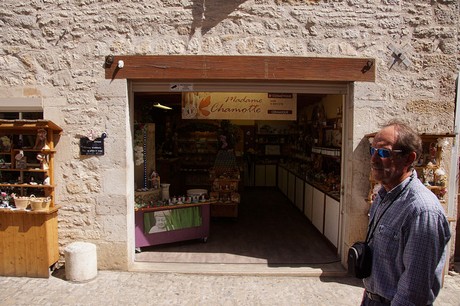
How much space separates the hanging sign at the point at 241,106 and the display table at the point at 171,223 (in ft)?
5.59

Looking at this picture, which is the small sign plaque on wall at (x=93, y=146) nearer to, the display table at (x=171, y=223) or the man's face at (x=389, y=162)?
the display table at (x=171, y=223)

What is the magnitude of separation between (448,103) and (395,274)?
375cm

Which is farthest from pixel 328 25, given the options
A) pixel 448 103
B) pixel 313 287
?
pixel 313 287

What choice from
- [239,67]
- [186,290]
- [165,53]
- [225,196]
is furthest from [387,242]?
[225,196]

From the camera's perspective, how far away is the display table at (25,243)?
14.4 ft

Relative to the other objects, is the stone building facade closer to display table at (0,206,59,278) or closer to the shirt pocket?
display table at (0,206,59,278)

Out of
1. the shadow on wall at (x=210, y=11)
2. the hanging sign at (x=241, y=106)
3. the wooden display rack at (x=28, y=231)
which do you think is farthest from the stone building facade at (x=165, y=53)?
the hanging sign at (x=241, y=106)

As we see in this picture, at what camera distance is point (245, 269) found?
15.4 ft

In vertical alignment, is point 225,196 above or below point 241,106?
below

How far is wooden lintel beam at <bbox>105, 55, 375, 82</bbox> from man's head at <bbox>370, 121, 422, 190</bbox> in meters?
2.75

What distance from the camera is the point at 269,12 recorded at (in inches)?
178

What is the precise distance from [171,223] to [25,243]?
215 cm

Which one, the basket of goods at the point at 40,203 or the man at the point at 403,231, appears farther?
the basket of goods at the point at 40,203

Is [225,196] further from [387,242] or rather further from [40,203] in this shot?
[387,242]
